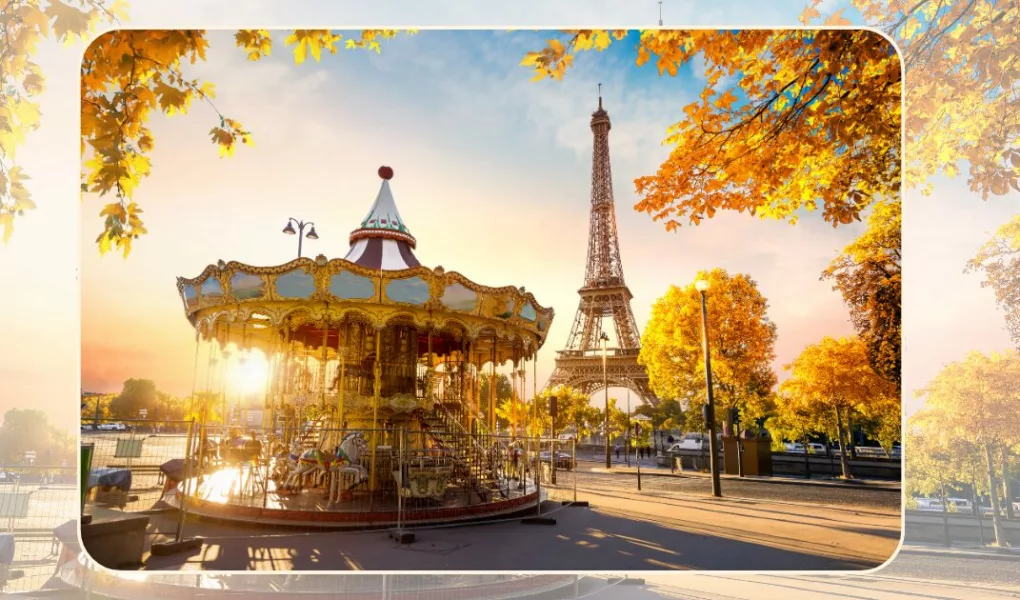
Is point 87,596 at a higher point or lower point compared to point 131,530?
lower

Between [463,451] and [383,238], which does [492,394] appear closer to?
[463,451]

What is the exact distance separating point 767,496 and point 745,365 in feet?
11.9

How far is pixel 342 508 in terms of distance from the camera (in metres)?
6.84

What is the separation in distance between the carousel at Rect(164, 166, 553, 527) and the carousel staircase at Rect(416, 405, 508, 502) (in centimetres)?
4

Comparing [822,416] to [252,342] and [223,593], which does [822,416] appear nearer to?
[252,342]

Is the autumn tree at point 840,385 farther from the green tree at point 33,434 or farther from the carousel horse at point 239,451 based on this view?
the green tree at point 33,434

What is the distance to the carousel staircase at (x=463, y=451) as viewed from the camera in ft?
27.6

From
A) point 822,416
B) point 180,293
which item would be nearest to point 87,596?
point 180,293

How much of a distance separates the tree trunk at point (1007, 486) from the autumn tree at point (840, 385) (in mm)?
1625

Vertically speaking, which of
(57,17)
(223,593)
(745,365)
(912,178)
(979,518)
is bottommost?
(979,518)

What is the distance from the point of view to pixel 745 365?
1335 cm

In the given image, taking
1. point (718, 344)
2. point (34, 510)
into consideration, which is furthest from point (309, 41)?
point (718, 344)

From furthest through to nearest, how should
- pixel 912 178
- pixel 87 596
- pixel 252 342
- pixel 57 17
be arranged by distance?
pixel 252 342 < pixel 87 596 < pixel 912 178 < pixel 57 17

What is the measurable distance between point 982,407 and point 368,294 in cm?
853
